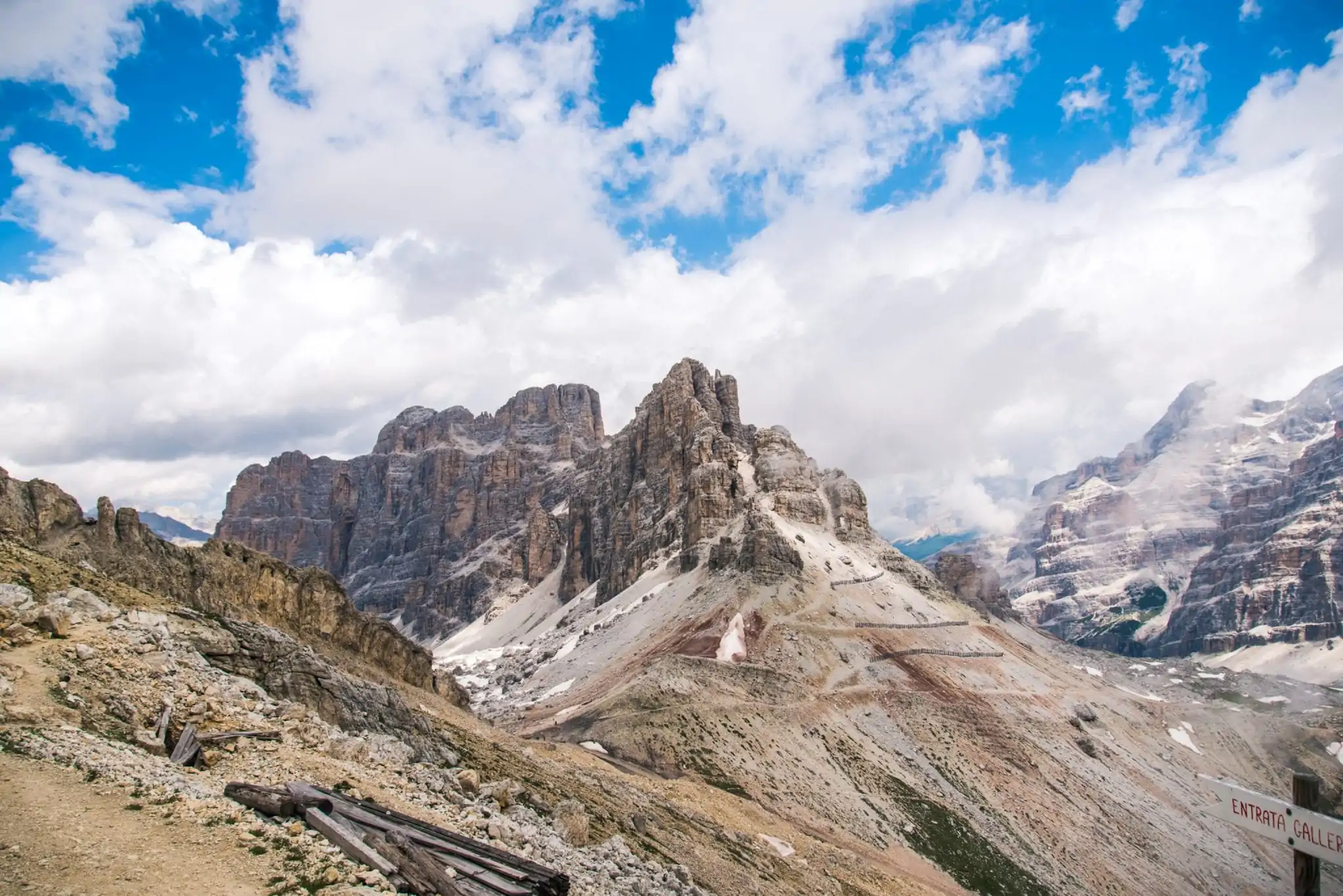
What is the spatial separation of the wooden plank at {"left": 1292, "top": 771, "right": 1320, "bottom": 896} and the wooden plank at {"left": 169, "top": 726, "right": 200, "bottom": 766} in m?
21.0

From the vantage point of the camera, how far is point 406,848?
16.2m

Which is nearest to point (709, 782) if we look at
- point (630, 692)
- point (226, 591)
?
point (630, 692)

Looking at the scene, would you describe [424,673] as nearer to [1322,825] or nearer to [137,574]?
[137,574]

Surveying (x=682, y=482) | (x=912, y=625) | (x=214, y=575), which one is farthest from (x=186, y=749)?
(x=682, y=482)

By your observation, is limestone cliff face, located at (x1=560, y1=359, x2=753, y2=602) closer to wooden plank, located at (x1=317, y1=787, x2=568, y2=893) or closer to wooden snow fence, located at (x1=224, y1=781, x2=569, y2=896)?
wooden plank, located at (x1=317, y1=787, x2=568, y2=893)

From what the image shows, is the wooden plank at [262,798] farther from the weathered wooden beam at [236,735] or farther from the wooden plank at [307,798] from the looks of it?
the weathered wooden beam at [236,735]

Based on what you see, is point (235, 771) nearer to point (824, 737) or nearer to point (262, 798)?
point (262, 798)

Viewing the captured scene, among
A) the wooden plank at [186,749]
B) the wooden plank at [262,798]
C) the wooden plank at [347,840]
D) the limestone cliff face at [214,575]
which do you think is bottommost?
the wooden plank at [347,840]

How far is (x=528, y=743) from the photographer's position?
43.8 meters

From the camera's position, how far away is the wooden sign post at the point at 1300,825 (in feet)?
36.9

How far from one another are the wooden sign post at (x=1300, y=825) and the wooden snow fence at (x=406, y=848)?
1241 cm

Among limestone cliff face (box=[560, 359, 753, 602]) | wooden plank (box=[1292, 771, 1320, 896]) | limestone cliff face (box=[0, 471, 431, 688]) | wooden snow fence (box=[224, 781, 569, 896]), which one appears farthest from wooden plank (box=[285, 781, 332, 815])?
limestone cliff face (box=[560, 359, 753, 602])

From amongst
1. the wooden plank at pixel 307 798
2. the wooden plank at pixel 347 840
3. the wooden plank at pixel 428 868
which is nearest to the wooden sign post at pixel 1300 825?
the wooden plank at pixel 428 868

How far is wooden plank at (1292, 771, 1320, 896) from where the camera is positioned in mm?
11703
